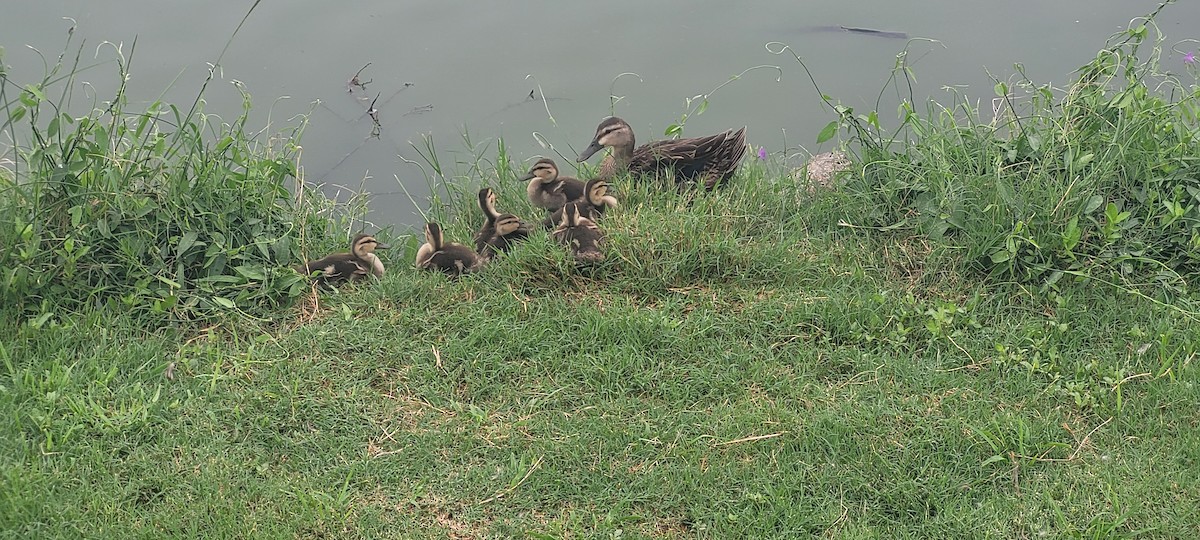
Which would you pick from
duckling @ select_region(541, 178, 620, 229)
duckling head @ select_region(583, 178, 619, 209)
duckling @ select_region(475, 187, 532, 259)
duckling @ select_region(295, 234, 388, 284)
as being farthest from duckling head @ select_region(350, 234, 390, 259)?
duckling head @ select_region(583, 178, 619, 209)

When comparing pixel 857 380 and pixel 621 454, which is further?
pixel 857 380

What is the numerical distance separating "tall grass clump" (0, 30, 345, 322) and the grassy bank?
0.16ft

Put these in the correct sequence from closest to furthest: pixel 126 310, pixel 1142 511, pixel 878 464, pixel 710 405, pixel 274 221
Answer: pixel 1142 511, pixel 878 464, pixel 710 405, pixel 126 310, pixel 274 221

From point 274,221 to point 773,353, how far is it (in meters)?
2.09

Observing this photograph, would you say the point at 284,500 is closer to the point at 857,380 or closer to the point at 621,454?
the point at 621,454

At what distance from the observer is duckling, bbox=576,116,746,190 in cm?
494

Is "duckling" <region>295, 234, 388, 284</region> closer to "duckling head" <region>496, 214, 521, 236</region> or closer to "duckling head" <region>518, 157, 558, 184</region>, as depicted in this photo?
"duckling head" <region>496, 214, 521, 236</region>

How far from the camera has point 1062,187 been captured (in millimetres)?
4164

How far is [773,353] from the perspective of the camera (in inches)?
153

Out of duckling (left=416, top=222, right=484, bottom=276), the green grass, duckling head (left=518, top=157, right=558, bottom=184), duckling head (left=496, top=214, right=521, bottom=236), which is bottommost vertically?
the green grass

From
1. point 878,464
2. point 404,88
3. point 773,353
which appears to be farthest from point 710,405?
point 404,88

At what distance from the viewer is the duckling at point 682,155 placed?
494 cm

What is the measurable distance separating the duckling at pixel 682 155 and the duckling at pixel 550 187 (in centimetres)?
27

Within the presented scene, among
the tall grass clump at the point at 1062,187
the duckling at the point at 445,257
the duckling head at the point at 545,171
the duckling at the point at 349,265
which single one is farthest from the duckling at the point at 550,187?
the tall grass clump at the point at 1062,187
